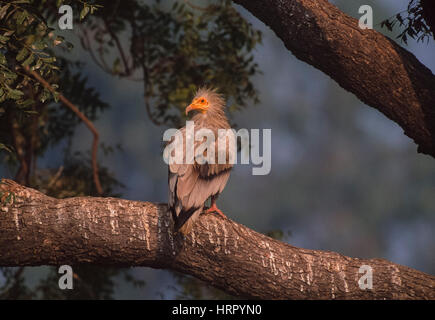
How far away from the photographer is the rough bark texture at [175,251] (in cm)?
425

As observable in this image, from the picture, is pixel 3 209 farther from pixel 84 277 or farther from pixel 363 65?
pixel 84 277

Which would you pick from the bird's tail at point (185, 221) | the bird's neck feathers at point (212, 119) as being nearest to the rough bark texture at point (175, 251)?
the bird's tail at point (185, 221)

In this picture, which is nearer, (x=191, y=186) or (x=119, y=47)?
(x=191, y=186)

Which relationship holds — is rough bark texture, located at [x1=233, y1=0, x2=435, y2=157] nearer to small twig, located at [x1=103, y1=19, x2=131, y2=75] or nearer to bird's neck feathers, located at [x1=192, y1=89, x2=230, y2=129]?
bird's neck feathers, located at [x1=192, y1=89, x2=230, y2=129]

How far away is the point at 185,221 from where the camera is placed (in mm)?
4188

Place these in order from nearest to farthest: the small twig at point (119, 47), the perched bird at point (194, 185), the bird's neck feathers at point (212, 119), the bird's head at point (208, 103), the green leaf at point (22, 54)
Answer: the green leaf at point (22, 54), the perched bird at point (194, 185), the bird's neck feathers at point (212, 119), the bird's head at point (208, 103), the small twig at point (119, 47)

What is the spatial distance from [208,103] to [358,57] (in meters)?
1.47

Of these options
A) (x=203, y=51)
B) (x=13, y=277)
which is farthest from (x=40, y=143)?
(x=203, y=51)

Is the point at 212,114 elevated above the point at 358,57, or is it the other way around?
the point at 358,57

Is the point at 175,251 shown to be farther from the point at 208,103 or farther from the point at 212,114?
the point at 208,103

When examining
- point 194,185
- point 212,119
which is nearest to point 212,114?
point 212,119

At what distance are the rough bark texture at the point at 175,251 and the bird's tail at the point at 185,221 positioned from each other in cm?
11

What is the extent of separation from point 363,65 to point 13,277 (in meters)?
5.36

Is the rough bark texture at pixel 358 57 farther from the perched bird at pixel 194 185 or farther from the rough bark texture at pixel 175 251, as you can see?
the rough bark texture at pixel 175 251
